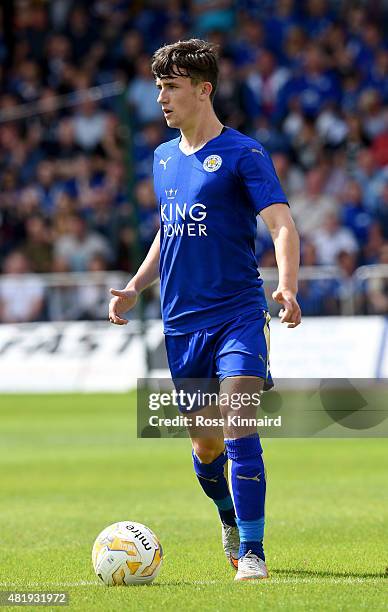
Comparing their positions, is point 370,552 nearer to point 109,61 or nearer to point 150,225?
point 150,225

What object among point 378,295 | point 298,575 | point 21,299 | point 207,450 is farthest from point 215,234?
point 21,299

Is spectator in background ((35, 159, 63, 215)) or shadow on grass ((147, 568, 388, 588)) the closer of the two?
shadow on grass ((147, 568, 388, 588))

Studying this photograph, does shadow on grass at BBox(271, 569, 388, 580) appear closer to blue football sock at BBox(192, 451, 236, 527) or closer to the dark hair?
blue football sock at BBox(192, 451, 236, 527)

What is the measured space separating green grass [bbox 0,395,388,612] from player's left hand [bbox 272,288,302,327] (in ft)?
4.24

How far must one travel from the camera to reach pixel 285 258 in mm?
6680

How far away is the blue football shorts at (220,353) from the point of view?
6832mm

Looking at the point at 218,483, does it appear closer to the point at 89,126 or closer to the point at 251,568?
the point at 251,568

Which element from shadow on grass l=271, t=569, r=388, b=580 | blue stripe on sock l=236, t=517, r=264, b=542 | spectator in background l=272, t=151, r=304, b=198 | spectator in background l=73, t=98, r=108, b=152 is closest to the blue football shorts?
blue stripe on sock l=236, t=517, r=264, b=542

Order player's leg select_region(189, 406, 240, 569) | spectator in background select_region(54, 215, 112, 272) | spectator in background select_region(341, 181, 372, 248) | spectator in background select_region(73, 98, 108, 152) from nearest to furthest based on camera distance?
player's leg select_region(189, 406, 240, 569)
spectator in background select_region(341, 181, 372, 248)
spectator in background select_region(54, 215, 112, 272)
spectator in background select_region(73, 98, 108, 152)

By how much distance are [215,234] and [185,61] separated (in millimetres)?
929

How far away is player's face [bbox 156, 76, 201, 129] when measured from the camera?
711cm

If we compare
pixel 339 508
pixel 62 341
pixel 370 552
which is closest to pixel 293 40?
pixel 62 341

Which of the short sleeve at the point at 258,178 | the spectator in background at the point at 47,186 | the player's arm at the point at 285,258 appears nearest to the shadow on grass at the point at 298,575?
the player's arm at the point at 285,258

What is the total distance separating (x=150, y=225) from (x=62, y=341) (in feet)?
8.72
